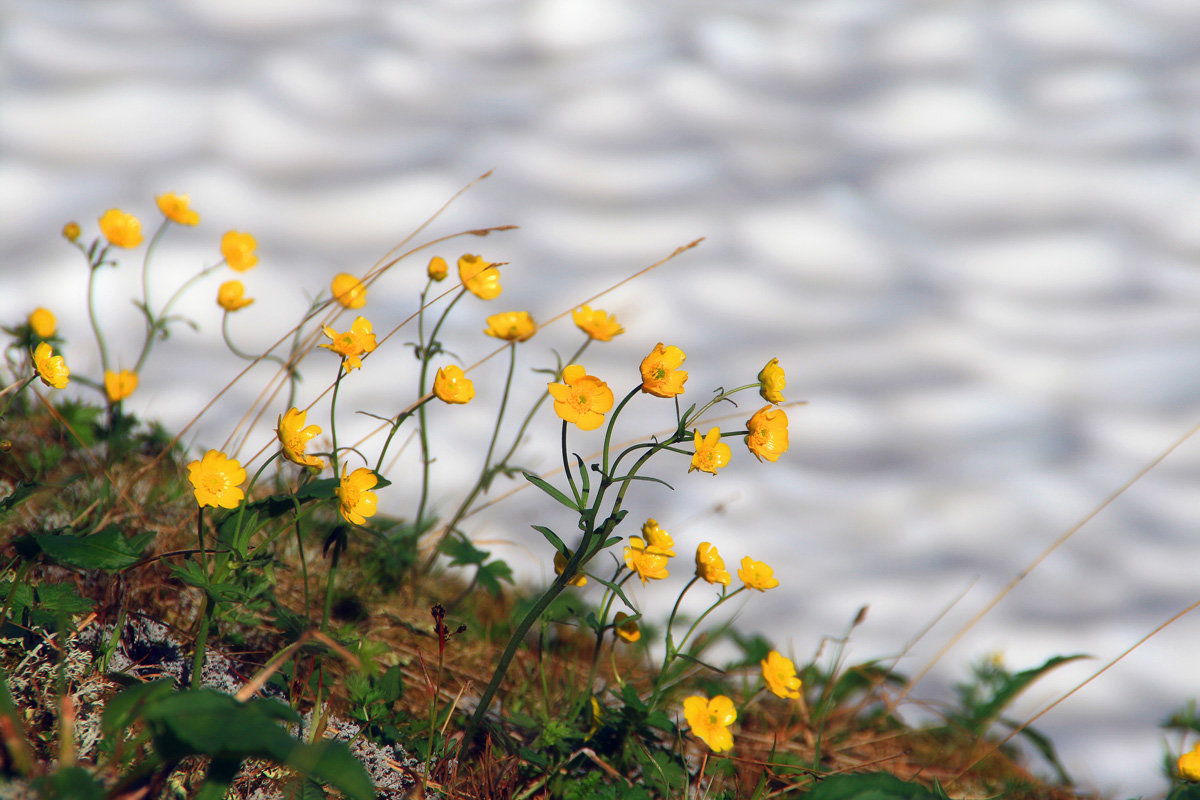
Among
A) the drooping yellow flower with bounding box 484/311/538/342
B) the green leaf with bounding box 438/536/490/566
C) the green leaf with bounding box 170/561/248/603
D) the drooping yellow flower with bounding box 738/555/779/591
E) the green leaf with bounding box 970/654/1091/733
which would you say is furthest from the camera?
the green leaf with bounding box 970/654/1091/733

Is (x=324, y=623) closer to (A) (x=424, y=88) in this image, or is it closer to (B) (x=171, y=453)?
Result: (B) (x=171, y=453)

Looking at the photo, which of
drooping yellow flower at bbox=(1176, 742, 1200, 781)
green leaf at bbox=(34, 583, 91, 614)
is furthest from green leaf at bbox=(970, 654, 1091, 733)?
green leaf at bbox=(34, 583, 91, 614)

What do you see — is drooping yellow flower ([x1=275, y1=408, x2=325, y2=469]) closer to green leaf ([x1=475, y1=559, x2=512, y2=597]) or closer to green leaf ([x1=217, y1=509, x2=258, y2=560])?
green leaf ([x1=217, y1=509, x2=258, y2=560])

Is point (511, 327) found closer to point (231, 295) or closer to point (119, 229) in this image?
point (231, 295)

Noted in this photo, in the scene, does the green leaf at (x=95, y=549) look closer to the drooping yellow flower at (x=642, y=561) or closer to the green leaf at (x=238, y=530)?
the green leaf at (x=238, y=530)

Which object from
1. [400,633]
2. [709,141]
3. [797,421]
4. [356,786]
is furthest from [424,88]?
[356,786]

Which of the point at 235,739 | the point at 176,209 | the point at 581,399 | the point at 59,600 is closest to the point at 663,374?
the point at 581,399
